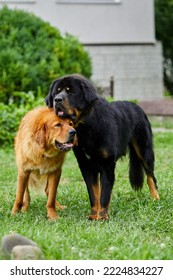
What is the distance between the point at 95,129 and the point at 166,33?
2559 cm

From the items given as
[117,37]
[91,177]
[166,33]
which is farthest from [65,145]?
[166,33]

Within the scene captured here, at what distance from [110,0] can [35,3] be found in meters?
2.34

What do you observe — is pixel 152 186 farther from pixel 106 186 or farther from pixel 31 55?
pixel 31 55

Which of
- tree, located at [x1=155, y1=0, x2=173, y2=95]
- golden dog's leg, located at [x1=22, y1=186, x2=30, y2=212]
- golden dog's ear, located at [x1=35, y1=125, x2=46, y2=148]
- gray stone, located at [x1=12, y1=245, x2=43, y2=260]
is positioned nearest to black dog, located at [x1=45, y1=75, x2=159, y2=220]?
golden dog's ear, located at [x1=35, y1=125, x2=46, y2=148]

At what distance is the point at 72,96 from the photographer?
7.75 metres

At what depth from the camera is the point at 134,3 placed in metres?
22.5

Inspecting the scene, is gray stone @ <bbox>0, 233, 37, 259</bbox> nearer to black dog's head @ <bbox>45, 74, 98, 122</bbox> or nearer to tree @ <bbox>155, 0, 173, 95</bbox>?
black dog's head @ <bbox>45, 74, 98, 122</bbox>

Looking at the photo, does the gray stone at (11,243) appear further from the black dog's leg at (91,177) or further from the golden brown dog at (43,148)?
the black dog's leg at (91,177)

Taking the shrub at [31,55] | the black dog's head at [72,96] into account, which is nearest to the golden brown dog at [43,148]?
the black dog's head at [72,96]

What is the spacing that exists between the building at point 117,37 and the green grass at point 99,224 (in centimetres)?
1071

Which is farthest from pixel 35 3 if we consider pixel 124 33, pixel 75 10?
pixel 124 33

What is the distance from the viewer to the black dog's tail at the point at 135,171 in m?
9.73
